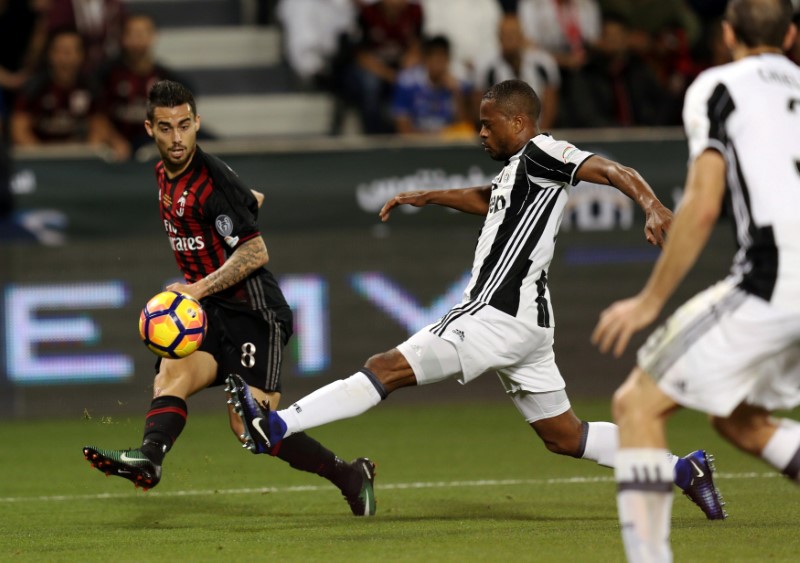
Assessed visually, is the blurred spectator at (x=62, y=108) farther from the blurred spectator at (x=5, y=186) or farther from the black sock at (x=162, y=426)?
the black sock at (x=162, y=426)

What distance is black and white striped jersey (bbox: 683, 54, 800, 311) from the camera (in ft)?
14.3

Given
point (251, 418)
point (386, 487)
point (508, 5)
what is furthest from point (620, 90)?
point (251, 418)

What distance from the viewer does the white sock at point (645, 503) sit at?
4.38 meters

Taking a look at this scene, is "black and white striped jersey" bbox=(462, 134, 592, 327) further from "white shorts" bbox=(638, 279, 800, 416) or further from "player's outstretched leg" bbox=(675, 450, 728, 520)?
"white shorts" bbox=(638, 279, 800, 416)

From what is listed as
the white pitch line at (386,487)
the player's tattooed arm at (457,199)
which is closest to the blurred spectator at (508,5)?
the white pitch line at (386,487)

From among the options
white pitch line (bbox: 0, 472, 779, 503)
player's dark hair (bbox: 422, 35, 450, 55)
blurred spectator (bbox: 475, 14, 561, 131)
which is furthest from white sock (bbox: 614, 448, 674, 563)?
player's dark hair (bbox: 422, 35, 450, 55)

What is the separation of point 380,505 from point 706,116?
3.51 meters

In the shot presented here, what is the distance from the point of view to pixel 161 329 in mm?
6332

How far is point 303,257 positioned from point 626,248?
9.35 feet

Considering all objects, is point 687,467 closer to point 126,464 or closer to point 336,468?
point 336,468

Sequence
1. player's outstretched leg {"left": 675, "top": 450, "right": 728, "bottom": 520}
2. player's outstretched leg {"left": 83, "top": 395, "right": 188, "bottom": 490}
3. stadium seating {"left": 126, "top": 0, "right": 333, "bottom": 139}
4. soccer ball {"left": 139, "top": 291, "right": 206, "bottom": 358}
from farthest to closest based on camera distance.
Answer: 1. stadium seating {"left": 126, "top": 0, "right": 333, "bottom": 139}
2. player's outstretched leg {"left": 675, "top": 450, "right": 728, "bottom": 520}
3. soccer ball {"left": 139, "top": 291, "right": 206, "bottom": 358}
4. player's outstretched leg {"left": 83, "top": 395, "right": 188, "bottom": 490}

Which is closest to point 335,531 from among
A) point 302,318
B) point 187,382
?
point 187,382

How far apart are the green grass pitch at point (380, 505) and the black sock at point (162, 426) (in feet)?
1.29

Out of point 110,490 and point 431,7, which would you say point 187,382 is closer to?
point 110,490
